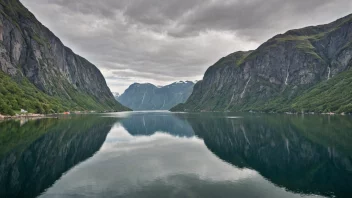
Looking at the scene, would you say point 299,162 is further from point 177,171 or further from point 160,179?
point 160,179

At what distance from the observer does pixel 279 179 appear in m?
31.6

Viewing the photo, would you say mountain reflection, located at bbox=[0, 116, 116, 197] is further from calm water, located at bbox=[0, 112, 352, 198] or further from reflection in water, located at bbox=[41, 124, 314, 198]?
reflection in water, located at bbox=[41, 124, 314, 198]

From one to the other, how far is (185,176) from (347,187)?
1894 cm

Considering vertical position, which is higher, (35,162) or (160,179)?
(35,162)

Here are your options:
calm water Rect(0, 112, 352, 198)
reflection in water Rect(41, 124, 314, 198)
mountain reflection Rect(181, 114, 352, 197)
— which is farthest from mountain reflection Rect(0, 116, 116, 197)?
mountain reflection Rect(181, 114, 352, 197)

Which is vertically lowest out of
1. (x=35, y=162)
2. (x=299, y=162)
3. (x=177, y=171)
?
(x=299, y=162)

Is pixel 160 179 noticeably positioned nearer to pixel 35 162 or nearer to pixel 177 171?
pixel 177 171

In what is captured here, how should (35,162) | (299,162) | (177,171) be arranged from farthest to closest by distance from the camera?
(299,162) → (35,162) → (177,171)

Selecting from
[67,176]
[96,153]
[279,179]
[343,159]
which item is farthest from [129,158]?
[343,159]

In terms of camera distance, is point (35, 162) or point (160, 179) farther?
point (35, 162)

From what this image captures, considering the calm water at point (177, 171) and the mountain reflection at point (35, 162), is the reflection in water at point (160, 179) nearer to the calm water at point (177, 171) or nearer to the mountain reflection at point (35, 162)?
the calm water at point (177, 171)

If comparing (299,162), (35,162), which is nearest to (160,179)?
(35,162)

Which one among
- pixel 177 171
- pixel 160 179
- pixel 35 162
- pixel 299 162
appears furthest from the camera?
pixel 299 162

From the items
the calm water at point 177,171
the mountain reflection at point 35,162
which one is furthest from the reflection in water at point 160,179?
the mountain reflection at point 35,162
